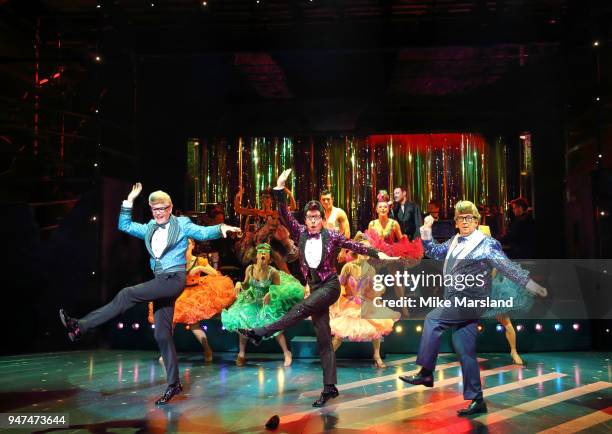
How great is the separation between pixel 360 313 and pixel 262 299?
1305 mm

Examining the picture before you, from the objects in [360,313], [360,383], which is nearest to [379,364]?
[360,313]

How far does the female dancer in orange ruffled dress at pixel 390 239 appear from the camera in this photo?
827 cm

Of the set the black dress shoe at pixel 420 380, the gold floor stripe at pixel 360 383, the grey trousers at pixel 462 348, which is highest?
the grey trousers at pixel 462 348

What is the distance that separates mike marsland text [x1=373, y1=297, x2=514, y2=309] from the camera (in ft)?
15.5

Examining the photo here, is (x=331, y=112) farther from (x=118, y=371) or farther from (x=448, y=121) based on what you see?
(x=118, y=371)

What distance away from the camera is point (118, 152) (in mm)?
9602

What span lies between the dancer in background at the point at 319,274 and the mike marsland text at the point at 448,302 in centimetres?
80

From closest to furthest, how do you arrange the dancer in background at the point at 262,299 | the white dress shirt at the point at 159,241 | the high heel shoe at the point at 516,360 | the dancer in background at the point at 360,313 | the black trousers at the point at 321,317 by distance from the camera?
the black trousers at the point at 321,317 → the white dress shirt at the point at 159,241 → the dancer in background at the point at 360,313 → the dancer in background at the point at 262,299 → the high heel shoe at the point at 516,360

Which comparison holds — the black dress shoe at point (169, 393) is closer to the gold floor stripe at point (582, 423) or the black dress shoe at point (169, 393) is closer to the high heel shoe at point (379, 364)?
the high heel shoe at point (379, 364)

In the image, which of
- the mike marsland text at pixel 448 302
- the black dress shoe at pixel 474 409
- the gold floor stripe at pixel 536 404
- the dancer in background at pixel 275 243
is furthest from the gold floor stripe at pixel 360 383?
the dancer in background at pixel 275 243

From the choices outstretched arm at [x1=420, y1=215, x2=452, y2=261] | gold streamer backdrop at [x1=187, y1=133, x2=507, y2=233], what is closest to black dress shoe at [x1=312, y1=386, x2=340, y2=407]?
outstretched arm at [x1=420, y1=215, x2=452, y2=261]

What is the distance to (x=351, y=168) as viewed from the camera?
13070mm

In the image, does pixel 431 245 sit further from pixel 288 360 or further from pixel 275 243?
pixel 275 243

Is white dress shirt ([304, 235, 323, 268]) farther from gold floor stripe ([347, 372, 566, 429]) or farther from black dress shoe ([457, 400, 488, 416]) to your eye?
black dress shoe ([457, 400, 488, 416])
